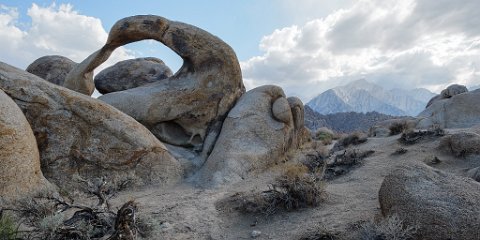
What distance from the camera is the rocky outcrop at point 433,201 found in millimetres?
4711

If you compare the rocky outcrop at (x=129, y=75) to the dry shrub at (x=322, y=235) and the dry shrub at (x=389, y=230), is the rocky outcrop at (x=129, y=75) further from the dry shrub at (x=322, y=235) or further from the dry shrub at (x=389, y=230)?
the dry shrub at (x=389, y=230)

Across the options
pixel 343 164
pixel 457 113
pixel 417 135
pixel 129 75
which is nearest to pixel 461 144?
pixel 417 135

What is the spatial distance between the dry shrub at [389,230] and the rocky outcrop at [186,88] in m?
6.35

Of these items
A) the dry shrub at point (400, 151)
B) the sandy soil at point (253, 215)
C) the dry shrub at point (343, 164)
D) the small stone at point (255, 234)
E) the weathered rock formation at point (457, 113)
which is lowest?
the small stone at point (255, 234)

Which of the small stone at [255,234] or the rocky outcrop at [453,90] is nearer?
the small stone at [255,234]

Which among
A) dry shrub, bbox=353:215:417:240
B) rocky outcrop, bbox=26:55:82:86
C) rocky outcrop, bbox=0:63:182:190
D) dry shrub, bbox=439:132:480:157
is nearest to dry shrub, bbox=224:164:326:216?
dry shrub, bbox=353:215:417:240

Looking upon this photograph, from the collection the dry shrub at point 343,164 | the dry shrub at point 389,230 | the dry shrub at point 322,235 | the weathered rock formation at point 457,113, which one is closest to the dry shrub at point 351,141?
the weathered rock formation at point 457,113

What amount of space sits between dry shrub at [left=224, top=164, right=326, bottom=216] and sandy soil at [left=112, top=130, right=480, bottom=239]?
0.39 ft

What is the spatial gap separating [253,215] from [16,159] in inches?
156

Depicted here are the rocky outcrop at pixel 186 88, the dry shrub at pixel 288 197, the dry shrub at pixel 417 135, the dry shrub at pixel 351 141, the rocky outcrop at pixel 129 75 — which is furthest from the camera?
the dry shrub at pixel 351 141

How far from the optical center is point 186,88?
11.1 m

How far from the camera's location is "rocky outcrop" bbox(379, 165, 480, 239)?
4.71m

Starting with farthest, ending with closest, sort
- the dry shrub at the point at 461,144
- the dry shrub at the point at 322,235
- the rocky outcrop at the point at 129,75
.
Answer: the rocky outcrop at the point at 129,75 < the dry shrub at the point at 461,144 < the dry shrub at the point at 322,235

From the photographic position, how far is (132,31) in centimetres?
1135
